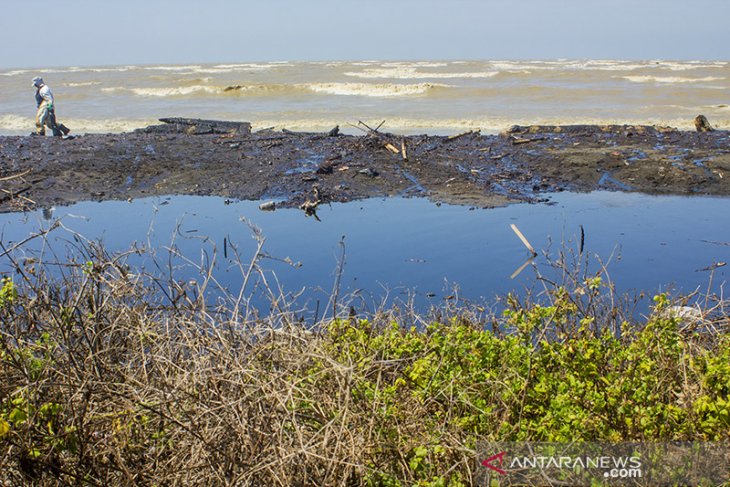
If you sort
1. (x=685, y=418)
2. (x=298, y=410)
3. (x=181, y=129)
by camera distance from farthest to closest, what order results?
1. (x=181, y=129)
2. (x=685, y=418)
3. (x=298, y=410)

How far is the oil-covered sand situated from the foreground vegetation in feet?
32.0

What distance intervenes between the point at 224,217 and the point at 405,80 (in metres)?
50.0

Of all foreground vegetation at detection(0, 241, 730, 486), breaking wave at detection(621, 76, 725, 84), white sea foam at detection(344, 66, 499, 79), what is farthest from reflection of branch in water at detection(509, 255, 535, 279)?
white sea foam at detection(344, 66, 499, 79)

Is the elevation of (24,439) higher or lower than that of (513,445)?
higher

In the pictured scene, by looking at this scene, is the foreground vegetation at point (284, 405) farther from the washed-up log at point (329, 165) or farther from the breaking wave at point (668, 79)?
the breaking wave at point (668, 79)

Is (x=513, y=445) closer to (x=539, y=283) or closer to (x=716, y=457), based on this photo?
(x=716, y=457)

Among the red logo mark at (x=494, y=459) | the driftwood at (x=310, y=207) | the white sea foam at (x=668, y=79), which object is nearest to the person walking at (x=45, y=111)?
the driftwood at (x=310, y=207)

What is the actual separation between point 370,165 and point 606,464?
42.3ft

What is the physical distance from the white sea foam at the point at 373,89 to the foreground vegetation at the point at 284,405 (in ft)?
132

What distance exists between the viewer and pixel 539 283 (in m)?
9.40

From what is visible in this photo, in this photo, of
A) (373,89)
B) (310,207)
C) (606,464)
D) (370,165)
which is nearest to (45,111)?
(370,165)

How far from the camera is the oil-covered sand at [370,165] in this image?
1521 cm

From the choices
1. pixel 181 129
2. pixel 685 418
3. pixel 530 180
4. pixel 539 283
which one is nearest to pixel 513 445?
pixel 685 418

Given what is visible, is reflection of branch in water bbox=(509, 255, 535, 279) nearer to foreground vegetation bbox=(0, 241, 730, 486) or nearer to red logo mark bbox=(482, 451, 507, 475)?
foreground vegetation bbox=(0, 241, 730, 486)
